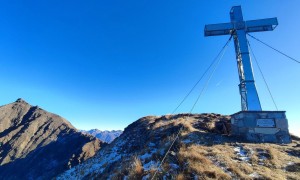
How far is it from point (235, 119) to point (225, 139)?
77.4 inches

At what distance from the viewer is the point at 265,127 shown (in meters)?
12.3

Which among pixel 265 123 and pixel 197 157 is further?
pixel 265 123

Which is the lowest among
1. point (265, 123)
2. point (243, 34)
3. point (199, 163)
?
point (199, 163)

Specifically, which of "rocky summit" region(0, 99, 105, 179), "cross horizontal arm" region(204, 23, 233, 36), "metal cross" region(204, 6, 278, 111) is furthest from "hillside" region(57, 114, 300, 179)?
"rocky summit" region(0, 99, 105, 179)

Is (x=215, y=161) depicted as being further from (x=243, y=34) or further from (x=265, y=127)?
(x=243, y=34)

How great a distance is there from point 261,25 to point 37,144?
389ft

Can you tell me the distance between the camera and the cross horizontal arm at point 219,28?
15.7m

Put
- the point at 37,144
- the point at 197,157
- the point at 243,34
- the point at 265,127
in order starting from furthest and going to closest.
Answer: the point at 37,144, the point at 243,34, the point at 265,127, the point at 197,157

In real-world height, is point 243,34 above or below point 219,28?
below

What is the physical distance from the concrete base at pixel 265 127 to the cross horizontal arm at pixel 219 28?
674 centimetres

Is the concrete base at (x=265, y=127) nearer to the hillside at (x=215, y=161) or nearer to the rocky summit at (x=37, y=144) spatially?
the hillside at (x=215, y=161)

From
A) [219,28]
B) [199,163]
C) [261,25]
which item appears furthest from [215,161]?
[261,25]

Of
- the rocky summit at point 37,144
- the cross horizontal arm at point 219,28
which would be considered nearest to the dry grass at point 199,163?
the cross horizontal arm at point 219,28

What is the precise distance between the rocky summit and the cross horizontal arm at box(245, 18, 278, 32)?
213 ft
